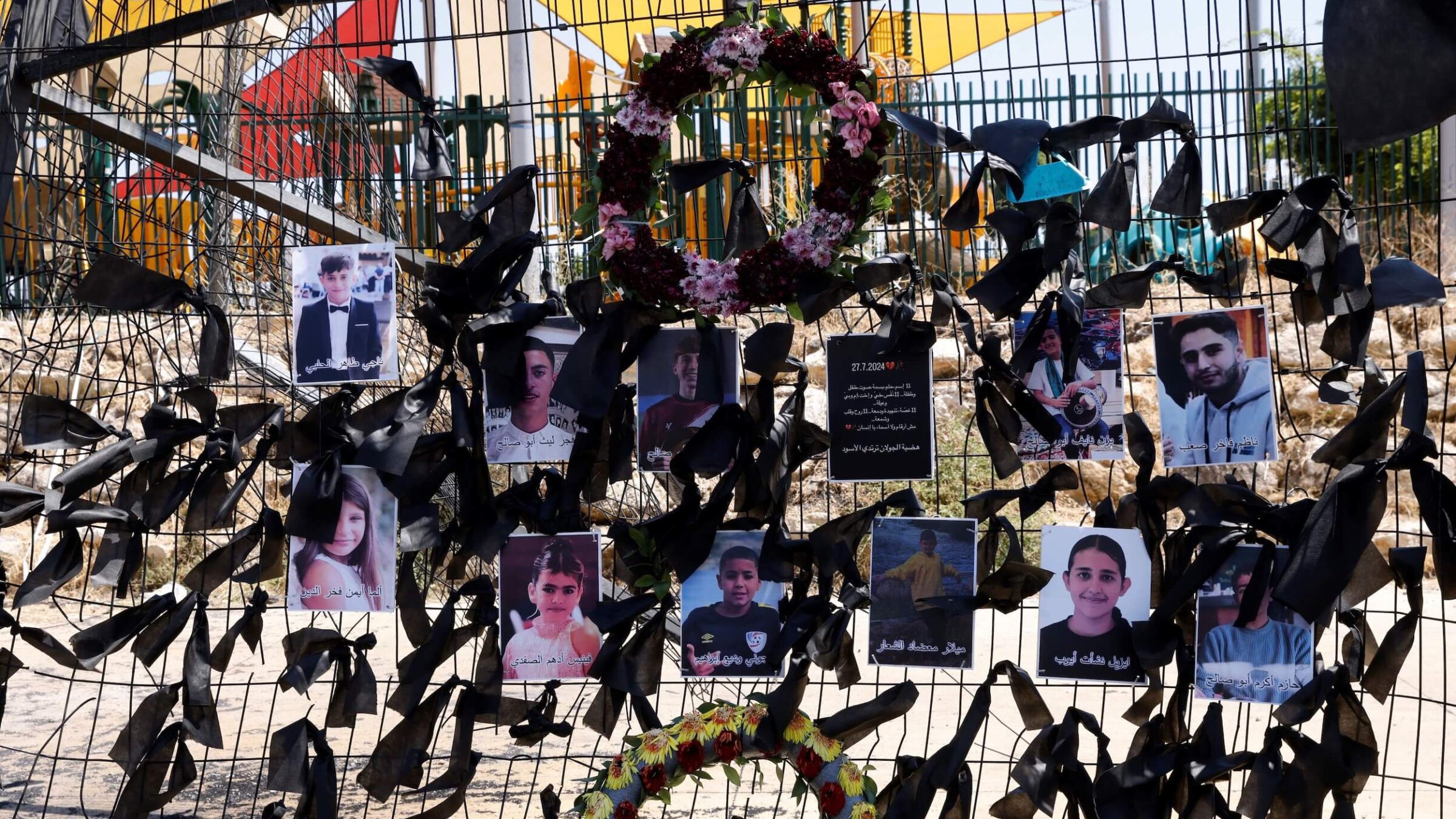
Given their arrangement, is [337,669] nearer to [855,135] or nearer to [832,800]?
[832,800]

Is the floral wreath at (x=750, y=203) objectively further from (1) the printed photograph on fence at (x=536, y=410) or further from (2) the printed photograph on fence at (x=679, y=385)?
(1) the printed photograph on fence at (x=536, y=410)

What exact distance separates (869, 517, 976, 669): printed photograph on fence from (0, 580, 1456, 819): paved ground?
181 millimetres

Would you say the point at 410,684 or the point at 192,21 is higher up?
the point at 192,21

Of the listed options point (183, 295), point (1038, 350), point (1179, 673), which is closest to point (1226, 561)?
point (1179, 673)

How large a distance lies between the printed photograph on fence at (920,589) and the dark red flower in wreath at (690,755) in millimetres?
422

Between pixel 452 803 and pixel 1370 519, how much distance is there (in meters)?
2.01

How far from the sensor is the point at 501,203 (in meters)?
2.80

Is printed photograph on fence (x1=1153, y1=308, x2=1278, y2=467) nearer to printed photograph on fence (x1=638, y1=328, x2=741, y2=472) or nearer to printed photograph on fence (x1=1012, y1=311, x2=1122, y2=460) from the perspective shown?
printed photograph on fence (x1=1012, y1=311, x2=1122, y2=460)

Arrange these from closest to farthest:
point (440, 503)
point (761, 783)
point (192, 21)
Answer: point (192, 21) → point (761, 783) → point (440, 503)

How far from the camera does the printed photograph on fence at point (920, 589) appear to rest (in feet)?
8.89

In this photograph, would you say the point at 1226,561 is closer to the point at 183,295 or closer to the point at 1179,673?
the point at 1179,673

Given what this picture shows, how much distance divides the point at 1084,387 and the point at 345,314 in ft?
5.30

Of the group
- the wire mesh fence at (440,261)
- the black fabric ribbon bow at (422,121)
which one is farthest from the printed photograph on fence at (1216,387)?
the black fabric ribbon bow at (422,121)

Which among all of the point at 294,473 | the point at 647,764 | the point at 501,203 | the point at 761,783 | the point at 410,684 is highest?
the point at 501,203
